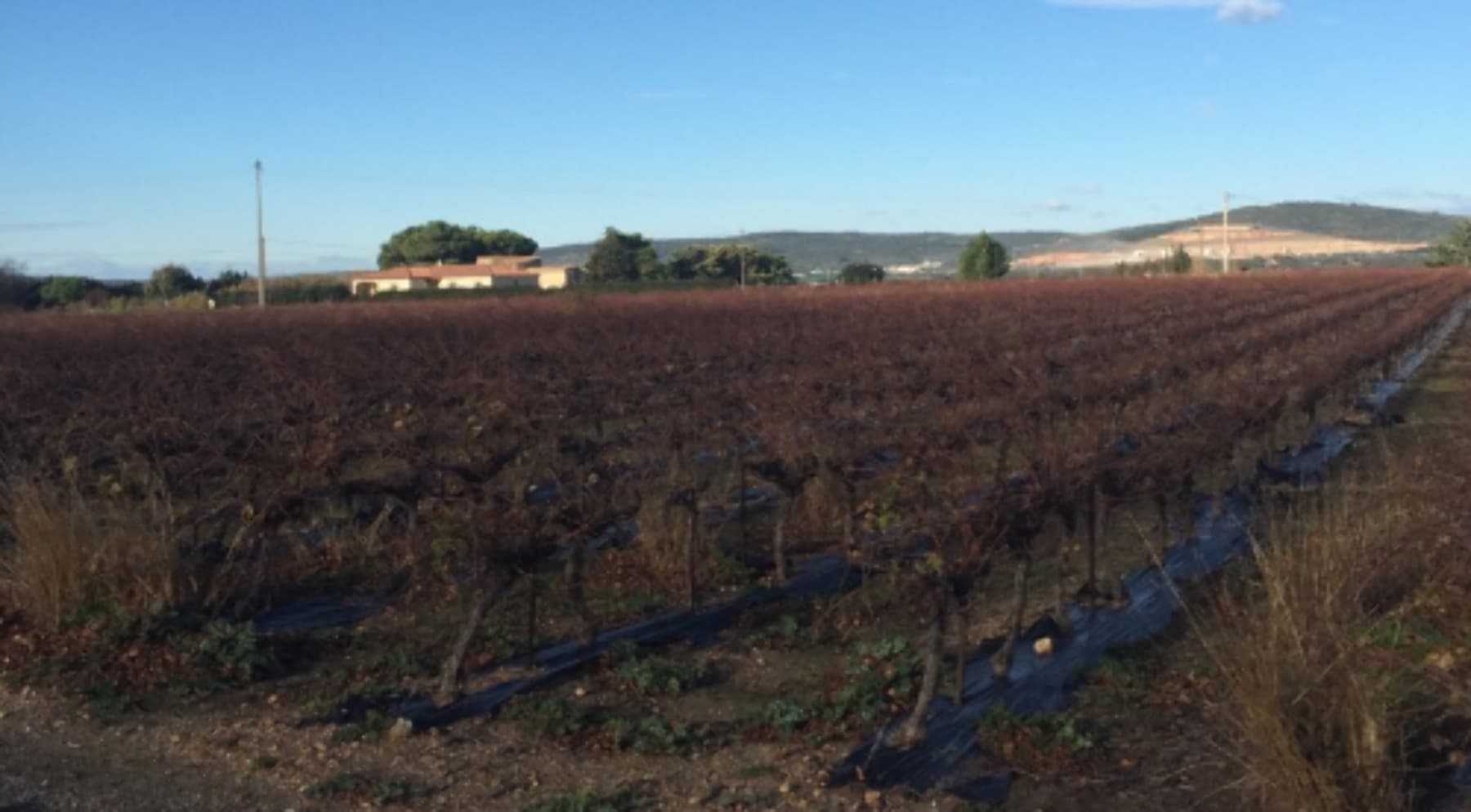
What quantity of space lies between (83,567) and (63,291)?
195 ft

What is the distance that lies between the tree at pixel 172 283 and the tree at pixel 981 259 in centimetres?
4504

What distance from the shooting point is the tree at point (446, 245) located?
98312mm

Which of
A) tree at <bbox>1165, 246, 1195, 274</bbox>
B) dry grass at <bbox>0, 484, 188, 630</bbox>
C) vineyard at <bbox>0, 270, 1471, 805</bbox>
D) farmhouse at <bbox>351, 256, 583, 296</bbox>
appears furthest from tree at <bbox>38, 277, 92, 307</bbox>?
tree at <bbox>1165, 246, 1195, 274</bbox>

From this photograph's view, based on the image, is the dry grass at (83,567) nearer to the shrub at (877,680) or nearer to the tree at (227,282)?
the shrub at (877,680)

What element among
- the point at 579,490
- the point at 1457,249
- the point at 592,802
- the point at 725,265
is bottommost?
the point at 592,802

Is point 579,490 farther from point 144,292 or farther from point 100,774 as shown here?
point 144,292

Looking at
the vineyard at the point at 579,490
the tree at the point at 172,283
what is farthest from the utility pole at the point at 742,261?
the vineyard at the point at 579,490

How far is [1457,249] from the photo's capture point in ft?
388

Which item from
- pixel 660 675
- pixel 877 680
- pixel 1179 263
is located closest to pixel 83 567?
pixel 660 675

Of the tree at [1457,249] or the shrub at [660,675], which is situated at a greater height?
the tree at [1457,249]

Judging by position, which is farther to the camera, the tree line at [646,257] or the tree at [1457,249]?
the tree at [1457,249]

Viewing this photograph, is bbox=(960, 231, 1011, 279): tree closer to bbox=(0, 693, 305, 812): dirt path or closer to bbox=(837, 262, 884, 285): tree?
bbox=(837, 262, 884, 285): tree

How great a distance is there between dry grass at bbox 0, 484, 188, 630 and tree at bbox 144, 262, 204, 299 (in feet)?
200

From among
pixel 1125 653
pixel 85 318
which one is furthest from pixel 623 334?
pixel 1125 653
